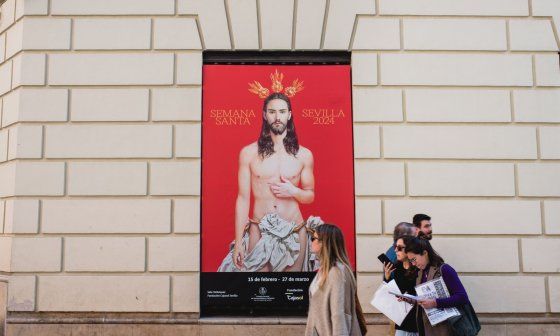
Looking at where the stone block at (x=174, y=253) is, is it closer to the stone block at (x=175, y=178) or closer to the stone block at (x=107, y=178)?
the stone block at (x=175, y=178)

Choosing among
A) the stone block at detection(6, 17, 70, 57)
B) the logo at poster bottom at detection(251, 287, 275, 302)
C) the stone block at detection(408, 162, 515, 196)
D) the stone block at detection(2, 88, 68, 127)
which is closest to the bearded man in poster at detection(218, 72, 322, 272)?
the logo at poster bottom at detection(251, 287, 275, 302)

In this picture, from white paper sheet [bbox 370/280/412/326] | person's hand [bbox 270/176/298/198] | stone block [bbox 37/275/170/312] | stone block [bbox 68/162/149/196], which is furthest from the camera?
person's hand [bbox 270/176/298/198]

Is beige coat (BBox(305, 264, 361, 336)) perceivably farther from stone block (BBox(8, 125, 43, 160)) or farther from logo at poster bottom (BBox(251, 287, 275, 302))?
stone block (BBox(8, 125, 43, 160))

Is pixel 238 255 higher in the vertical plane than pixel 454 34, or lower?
lower

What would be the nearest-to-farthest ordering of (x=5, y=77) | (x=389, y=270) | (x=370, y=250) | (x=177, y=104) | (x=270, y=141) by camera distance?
(x=389, y=270)
(x=370, y=250)
(x=177, y=104)
(x=270, y=141)
(x=5, y=77)

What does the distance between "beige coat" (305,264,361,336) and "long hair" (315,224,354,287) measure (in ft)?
0.17

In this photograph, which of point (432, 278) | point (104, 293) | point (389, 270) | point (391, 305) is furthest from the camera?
point (104, 293)

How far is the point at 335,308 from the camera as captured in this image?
4.29m

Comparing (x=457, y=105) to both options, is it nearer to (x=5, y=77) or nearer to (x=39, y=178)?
(x=39, y=178)

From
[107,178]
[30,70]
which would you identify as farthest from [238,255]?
[30,70]

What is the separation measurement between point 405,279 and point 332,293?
1133 mm

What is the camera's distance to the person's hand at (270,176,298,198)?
717 centimetres

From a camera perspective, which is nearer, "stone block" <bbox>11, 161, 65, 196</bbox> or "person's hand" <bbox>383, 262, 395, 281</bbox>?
"person's hand" <bbox>383, 262, 395, 281</bbox>

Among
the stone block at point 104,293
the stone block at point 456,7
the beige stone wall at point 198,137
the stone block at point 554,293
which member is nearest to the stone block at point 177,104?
the beige stone wall at point 198,137
